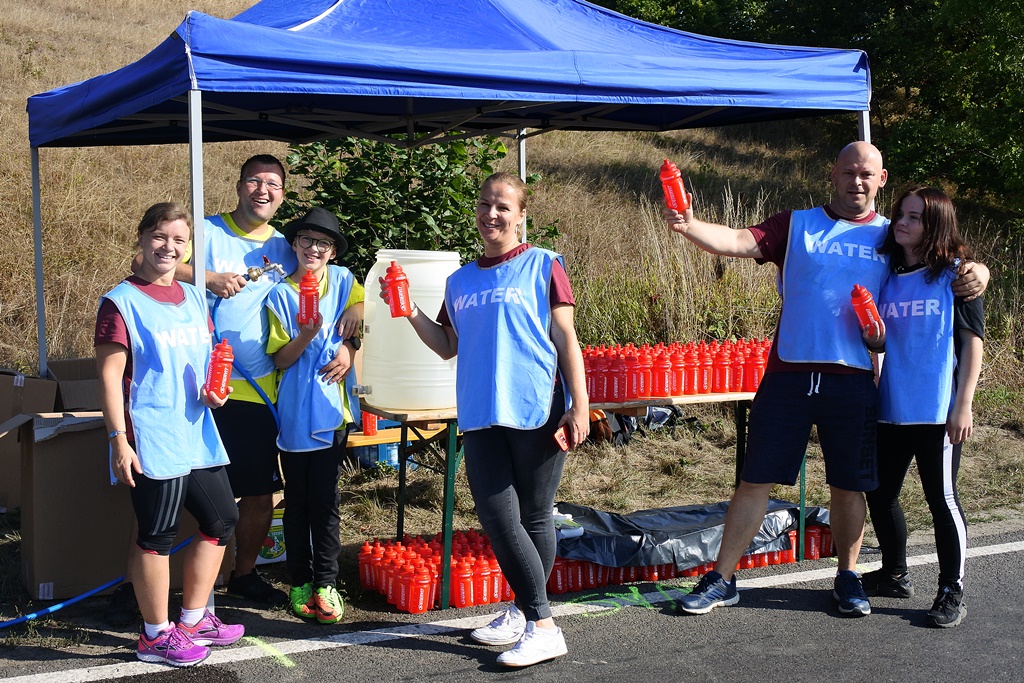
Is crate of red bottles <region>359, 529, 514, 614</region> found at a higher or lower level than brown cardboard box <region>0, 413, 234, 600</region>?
lower

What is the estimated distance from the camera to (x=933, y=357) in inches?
157

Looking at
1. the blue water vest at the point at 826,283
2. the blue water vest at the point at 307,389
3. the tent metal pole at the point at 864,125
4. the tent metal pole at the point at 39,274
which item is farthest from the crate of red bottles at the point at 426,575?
the tent metal pole at the point at 864,125

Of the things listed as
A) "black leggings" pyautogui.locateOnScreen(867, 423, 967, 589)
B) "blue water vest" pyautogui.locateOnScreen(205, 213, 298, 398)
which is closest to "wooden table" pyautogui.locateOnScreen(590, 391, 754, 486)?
"black leggings" pyautogui.locateOnScreen(867, 423, 967, 589)

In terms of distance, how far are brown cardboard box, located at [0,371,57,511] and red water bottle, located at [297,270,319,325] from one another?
1.96m

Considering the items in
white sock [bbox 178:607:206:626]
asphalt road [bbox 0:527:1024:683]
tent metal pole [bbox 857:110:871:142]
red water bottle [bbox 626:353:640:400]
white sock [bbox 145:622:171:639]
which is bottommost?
asphalt road [bbox 0:527:1024:683]

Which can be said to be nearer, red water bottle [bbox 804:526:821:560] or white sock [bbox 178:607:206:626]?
white sock [bbox 178:607:206:626]

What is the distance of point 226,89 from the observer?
140 inches

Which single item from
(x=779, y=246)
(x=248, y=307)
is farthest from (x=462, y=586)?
(x=779, y=246)

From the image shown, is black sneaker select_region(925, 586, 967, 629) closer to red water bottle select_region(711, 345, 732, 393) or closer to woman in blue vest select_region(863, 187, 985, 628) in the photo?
woman in blue vest select_region(863, 187, 985, 628)

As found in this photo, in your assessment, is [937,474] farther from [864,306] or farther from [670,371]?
[670,371]

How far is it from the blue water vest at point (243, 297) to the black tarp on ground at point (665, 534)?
160cm

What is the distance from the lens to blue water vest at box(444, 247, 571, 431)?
3580 mm

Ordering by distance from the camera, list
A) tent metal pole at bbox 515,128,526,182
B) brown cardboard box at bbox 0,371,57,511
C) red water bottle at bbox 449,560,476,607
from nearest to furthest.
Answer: red water bottle at bbox 449,560,476,607 < brown cardboard box at bbox 0,371,57,511 < tent metal pole at bbox 515,128,526,182

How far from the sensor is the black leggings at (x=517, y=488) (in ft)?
11.9
